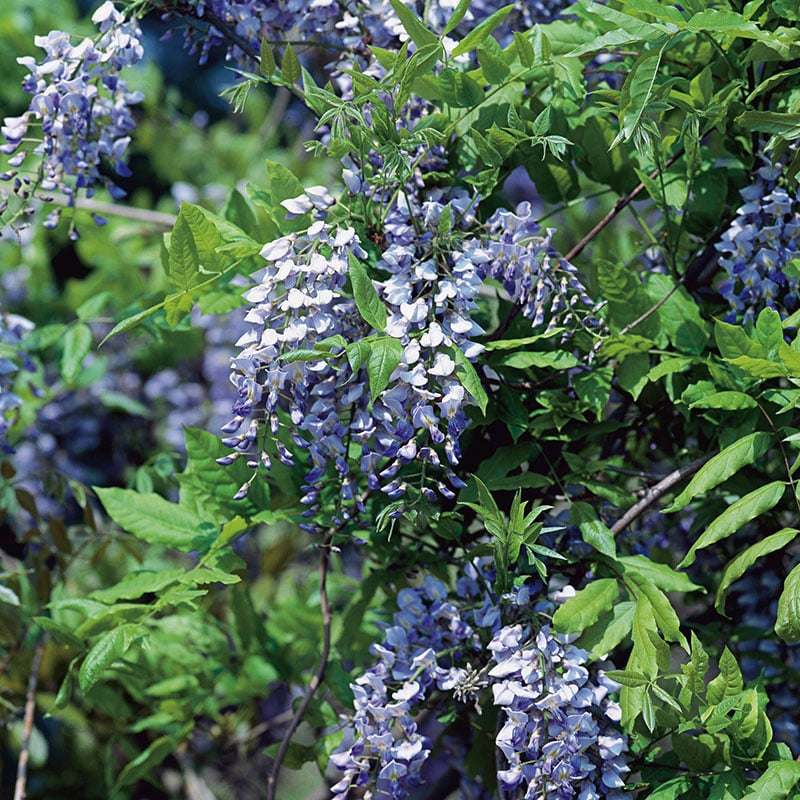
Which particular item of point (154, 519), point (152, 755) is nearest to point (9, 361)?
point (154, 519)

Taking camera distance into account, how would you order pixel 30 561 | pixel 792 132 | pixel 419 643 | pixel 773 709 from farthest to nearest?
pixel 30 561, pixel 773 709, pixel 419 643, pixel 792 132

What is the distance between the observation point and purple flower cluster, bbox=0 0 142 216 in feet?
3.42

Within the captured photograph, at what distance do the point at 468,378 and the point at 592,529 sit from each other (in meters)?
0.24

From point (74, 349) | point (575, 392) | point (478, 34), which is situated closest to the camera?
point (478, 34)

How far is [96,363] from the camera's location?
1751mm

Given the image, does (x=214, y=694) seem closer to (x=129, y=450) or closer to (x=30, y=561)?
(x=30, y=561)

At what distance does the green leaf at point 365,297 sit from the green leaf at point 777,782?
1.70 ft

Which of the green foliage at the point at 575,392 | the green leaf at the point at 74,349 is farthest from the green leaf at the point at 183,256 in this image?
the green leaf at the point at 74,349

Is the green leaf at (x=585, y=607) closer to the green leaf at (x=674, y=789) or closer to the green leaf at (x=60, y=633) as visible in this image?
the green leaf at (x=674, y=789)

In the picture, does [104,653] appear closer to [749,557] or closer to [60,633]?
[60,633]

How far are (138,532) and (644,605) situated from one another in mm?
571

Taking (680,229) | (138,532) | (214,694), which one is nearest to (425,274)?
(680,229)

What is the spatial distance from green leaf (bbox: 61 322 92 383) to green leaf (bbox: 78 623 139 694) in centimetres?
52

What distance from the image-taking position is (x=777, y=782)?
0.83m
